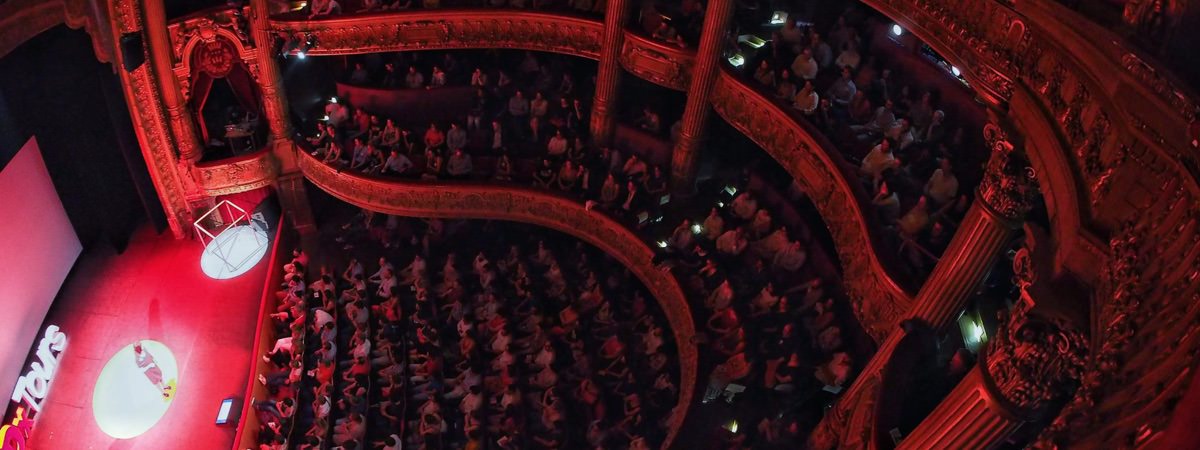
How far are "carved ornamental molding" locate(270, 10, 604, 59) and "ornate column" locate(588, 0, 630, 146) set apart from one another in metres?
0.49

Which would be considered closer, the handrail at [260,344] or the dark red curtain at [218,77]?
the handrail at [260,344]

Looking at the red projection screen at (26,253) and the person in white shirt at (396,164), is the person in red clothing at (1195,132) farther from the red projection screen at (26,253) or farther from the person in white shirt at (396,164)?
the red projection screen at (26,253)

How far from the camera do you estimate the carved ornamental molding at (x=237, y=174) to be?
1580 cm

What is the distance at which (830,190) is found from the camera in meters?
10.3

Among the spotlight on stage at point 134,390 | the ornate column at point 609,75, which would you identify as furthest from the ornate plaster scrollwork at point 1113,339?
the spotlight on stage at point 134,390

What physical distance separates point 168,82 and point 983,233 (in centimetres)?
1462

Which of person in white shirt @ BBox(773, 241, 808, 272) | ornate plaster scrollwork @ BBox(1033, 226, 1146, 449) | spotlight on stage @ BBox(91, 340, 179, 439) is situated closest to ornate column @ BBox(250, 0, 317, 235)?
spotlight on stage @ BBox(91, 340, 179, 439)

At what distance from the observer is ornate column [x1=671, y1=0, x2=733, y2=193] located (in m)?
11.9

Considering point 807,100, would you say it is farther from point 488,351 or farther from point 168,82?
point 168,82

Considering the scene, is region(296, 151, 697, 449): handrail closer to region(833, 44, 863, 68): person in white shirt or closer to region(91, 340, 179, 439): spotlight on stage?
region(833, 44, 863, 68): person in white shirt

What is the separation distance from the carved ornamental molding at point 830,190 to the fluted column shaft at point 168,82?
1035 centimetres

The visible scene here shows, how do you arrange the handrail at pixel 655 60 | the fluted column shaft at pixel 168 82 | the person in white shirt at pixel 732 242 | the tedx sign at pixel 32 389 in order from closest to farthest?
the handrail at pixel 655 60 → the person in white shirt at pixel 732 242 → the tedx sign at pixel 32 389 → the fluted column shaft at pixel 168 82

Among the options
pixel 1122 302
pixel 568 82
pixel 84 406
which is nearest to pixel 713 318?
pixel 568 82

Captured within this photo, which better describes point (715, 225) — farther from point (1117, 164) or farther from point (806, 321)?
point (1117, 164)
